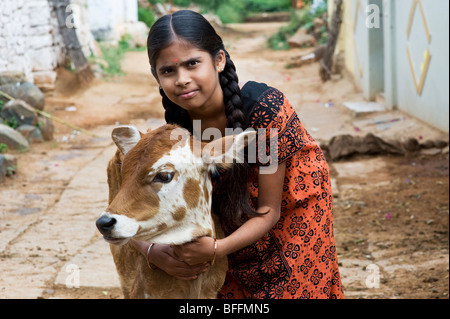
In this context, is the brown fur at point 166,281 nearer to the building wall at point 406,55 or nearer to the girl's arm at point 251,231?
the girl's arm at point 251,231

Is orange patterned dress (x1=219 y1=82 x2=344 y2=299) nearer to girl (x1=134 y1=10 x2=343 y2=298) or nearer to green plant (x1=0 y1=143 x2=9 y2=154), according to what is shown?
girl (x1=134 y1=10 x2=343 y2=298)

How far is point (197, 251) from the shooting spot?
2.13 m

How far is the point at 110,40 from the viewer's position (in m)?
15.9

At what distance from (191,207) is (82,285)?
2.30 m

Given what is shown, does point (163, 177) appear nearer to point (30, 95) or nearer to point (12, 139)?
point (12, 139)

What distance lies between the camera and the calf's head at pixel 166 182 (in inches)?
76.8

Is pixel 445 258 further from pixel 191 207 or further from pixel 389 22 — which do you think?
pixel 389 22

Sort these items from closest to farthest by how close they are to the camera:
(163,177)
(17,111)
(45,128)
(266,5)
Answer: (163,177), (17,111), (45,128), (266,5)

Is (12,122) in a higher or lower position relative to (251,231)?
lower

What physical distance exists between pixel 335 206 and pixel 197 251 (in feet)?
13.9

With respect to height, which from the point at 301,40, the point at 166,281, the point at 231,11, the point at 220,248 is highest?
the point at 220,248

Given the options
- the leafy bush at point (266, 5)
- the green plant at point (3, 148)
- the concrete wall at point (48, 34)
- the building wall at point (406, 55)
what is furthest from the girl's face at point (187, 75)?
the leafy bush at point (266, 5)

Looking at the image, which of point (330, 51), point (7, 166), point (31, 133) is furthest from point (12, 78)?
point (330, 51)

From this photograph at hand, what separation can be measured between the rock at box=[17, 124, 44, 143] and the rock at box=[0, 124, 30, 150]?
43 centimetres
